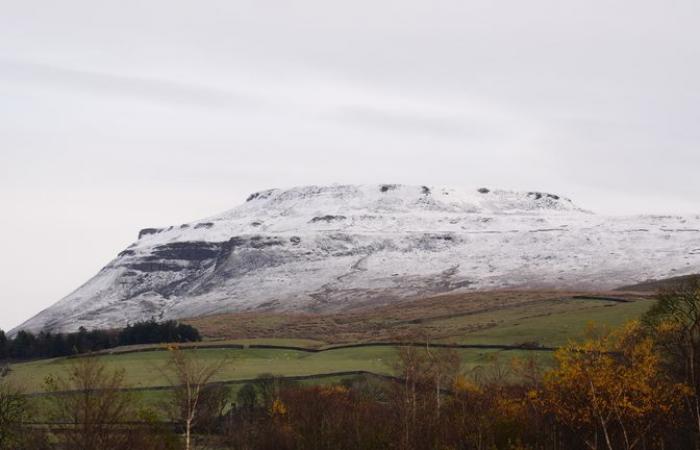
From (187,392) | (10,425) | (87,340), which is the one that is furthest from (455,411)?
(87,340)

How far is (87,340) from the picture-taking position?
14500cm

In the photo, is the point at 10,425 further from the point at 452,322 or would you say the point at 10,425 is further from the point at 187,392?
the point at 452,322

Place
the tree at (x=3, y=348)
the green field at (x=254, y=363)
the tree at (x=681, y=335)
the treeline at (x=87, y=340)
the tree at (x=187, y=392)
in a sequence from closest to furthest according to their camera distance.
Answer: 1. the tree at (x=187, y=392)
2. the tree at (x=681, y=335)
3. the green field at (x=254, y=363)
4. the treeline at (x=87, y=340)
5. the tree at (x=3, y=348)

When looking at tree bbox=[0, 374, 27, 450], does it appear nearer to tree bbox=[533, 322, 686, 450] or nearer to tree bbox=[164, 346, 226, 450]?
tree bbox=[164, 346, 226, 450]

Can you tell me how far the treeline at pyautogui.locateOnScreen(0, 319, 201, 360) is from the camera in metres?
144

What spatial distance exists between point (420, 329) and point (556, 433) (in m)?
85.8

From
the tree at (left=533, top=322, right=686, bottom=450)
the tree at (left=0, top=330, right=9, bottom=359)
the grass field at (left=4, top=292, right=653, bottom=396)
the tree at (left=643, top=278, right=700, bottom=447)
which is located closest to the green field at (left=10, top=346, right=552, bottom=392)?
the grass field at (left=4, top=292, right=653, bottom=396)

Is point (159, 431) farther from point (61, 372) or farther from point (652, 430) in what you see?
point (61, 372)

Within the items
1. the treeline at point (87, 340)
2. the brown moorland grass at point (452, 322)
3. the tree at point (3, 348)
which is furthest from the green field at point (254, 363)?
the tree at point (3, 348)

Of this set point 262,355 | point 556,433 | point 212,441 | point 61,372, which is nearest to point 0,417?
point 212,441

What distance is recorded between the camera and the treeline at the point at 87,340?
14362cm

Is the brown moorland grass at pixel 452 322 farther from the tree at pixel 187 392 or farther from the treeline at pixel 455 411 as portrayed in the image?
the tree at pixel 187 392

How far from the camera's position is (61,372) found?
115250 mm

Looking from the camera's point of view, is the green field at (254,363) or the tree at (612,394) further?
the green field at (254,363)
